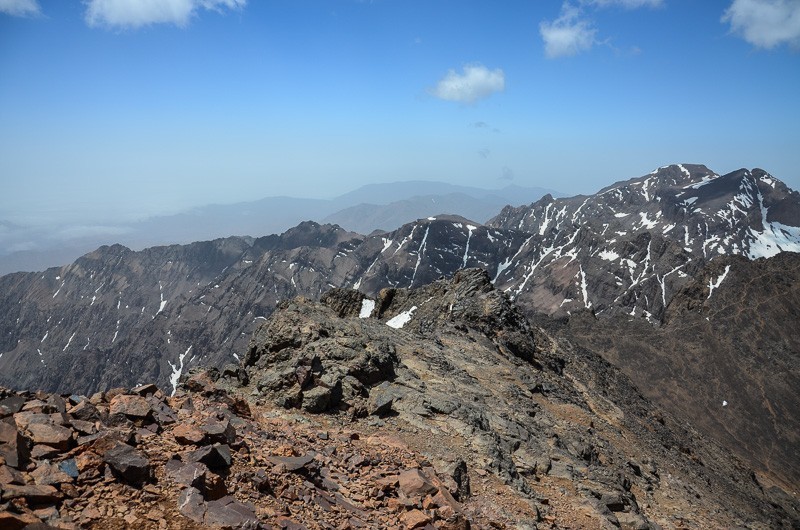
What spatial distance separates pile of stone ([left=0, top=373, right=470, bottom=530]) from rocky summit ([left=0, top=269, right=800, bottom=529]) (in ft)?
0.13

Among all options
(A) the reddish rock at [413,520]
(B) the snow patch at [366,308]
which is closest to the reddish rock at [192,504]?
(A) the reddish rock at [413,520]

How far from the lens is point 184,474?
34.1ft

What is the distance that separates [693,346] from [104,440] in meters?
118

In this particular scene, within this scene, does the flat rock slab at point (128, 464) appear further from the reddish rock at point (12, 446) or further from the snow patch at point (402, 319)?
the snow patch at point (402, 319)

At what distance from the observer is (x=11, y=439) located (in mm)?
9234

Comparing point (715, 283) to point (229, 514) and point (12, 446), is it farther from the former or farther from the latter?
point (12, 446)

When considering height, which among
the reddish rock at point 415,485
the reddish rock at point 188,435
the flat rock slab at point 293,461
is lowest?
the reddish rock at point 415,485

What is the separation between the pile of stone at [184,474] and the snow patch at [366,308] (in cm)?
3782

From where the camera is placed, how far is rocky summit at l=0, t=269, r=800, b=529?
9.66m

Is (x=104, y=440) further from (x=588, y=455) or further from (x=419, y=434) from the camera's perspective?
(x=588, y=455)

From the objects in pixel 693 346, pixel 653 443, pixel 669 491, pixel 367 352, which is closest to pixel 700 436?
pixel 653 443

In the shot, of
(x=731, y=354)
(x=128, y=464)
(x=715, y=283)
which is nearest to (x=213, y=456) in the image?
(x=128, y=464)

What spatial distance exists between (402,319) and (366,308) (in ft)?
22.6

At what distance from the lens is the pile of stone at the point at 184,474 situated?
348 inches
